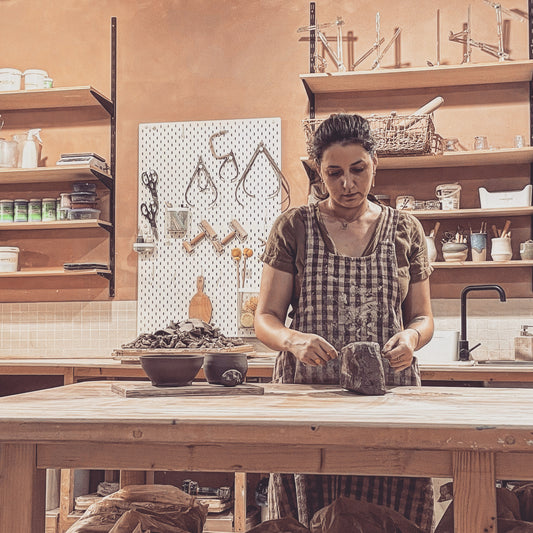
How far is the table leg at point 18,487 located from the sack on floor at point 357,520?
26.7 inches

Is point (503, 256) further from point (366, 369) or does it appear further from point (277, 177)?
point (366, 369)

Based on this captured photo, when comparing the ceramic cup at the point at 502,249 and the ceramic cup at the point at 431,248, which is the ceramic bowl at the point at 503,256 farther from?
the ceramic cup at the point at 431,248

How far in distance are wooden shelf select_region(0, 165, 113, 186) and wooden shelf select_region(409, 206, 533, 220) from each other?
1947mm

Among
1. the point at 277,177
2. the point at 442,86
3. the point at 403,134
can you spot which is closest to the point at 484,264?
the point at 403,134

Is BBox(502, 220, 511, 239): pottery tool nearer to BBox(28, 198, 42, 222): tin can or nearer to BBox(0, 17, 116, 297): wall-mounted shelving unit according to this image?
BBox(0, 17, 116, 297): wall-mounted shelving unit

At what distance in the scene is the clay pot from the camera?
1.97 meters

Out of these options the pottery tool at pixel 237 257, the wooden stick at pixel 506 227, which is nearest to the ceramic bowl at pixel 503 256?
the wooden stick at pixel 506 227

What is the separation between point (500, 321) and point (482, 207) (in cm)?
68

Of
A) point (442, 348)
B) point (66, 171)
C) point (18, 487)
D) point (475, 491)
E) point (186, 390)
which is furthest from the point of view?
point (66, 171)

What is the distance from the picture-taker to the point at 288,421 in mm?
1419

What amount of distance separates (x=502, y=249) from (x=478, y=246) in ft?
0.44

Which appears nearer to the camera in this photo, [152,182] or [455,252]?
[455,252]

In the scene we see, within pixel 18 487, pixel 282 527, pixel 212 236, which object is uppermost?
pixel 212 236

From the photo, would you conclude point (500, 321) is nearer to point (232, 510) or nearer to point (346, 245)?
point (232, 510)
